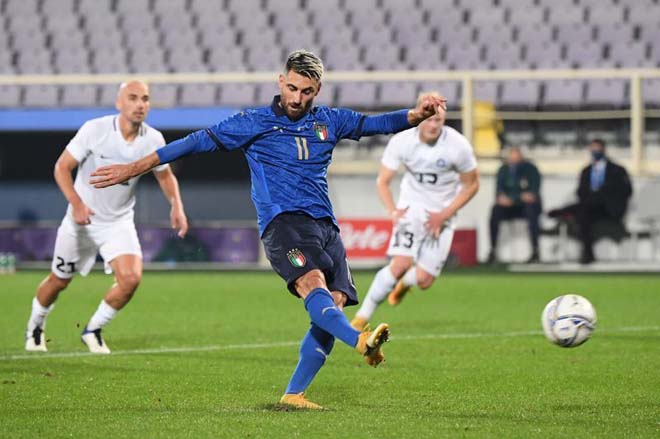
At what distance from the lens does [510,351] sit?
401 inches

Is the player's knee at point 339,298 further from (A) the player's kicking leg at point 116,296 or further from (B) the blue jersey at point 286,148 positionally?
(A) the player's kicking leg at point 116,296

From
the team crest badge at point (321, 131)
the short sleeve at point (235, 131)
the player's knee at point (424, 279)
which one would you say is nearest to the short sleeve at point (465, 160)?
the player's knee at point (424, 279)

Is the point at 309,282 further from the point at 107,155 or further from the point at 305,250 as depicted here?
the point at 107,155

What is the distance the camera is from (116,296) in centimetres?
1016

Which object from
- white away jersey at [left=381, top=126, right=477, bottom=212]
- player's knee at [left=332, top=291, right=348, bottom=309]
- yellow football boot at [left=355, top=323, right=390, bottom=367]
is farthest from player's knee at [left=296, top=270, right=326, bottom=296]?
white away jersey at [left=381, top=126, right=477, bottom=212]

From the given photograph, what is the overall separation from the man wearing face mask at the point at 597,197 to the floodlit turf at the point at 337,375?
231 inches

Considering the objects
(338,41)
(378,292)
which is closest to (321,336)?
(378,292)

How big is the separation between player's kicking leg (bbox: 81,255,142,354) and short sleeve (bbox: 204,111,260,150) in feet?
11.3

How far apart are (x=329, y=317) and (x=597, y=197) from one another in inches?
620

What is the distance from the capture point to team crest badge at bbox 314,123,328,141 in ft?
22.9

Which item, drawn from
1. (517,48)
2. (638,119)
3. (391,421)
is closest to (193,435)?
(391,421)

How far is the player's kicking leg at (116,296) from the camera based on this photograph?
10.1 meters

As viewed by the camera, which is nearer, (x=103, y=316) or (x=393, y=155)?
(x=103, y=316)

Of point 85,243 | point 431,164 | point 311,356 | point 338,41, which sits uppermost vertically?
point 338,41
